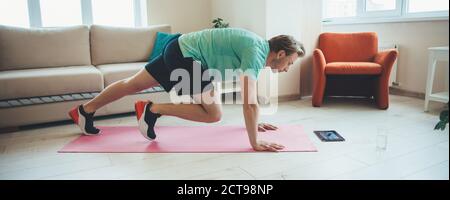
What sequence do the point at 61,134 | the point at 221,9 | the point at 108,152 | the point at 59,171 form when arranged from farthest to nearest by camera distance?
the point at 221,9 → the point at 61,134 → the point at 108,152 → the point at 59,171

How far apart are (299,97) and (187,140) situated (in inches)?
70.4

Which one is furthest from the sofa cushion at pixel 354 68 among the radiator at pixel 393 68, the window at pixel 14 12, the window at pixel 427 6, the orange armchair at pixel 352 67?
the window at pixel 14 12

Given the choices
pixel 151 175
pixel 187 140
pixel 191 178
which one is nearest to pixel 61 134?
pixel 187 140

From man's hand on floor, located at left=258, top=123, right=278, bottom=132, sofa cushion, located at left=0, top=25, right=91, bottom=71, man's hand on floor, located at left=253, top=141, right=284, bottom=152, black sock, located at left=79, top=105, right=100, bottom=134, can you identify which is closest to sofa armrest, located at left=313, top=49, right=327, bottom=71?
man's hand on floor, located at left=258, top=123, right=278, bottom=132

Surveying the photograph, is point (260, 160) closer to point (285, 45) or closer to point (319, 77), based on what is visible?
point (285, 45)

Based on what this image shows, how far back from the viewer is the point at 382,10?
423 cm

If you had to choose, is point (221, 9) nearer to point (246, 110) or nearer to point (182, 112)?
point (182, 112)

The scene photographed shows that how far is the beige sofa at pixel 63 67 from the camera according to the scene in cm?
280

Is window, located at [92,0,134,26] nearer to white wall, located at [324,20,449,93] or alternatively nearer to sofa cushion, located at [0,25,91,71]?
sofa cushion, located at [0,25,91,71]

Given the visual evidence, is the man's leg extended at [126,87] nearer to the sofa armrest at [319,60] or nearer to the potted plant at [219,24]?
the sofa armrest at [319,60]

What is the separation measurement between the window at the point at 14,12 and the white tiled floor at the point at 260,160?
5.33 feet

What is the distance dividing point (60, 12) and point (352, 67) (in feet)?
9.93
